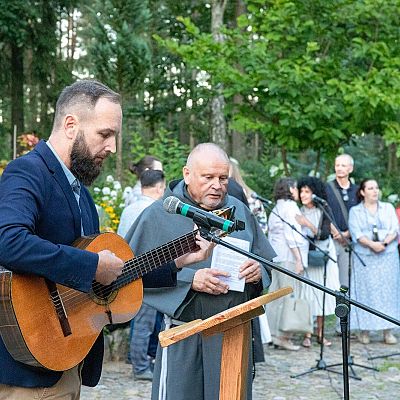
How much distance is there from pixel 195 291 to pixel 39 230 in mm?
1393

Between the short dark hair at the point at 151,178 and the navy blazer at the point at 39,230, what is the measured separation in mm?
4367

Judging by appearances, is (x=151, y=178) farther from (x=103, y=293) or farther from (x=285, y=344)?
(x=103, y=293)

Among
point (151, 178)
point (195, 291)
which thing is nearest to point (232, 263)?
point (195, 291)

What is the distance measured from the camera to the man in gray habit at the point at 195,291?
425 cm

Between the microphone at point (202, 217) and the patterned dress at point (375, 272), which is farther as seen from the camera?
the patterned dress at point (375, 272)

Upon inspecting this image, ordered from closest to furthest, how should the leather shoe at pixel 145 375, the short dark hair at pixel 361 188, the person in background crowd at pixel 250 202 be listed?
1. the person in background crowd at pixel 250 202
2. the leather shoe at pixel 145 375
3. the short dark hair at pixel 361 188

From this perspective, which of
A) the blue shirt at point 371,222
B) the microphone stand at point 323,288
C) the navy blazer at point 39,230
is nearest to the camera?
the navy blazer at point 39,230

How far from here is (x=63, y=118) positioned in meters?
3.34

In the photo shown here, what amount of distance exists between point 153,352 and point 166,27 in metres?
15.4

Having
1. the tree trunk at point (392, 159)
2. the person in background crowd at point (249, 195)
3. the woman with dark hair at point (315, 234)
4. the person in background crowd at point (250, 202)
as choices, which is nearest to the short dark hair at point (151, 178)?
the person in background crowd at point (250, 202)

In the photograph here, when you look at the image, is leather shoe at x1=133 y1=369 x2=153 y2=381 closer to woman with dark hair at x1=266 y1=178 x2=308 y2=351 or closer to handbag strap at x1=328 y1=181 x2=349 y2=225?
woman with dark hair at x1=266 y1=178 x2=308 y2=351

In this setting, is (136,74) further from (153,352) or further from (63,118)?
(63,118)

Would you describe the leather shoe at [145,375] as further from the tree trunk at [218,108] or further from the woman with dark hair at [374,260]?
the tree trunk at [218,108]

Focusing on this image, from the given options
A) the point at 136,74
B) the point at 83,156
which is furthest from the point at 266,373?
the point at 136,74
